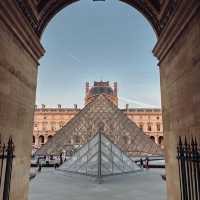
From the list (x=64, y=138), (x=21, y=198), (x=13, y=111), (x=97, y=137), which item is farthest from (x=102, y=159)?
(x=64, y=138)

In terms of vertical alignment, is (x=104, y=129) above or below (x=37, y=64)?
below

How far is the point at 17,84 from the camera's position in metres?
3.88

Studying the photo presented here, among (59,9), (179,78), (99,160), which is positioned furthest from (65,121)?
(179,78)

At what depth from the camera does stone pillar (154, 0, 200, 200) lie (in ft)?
9.95

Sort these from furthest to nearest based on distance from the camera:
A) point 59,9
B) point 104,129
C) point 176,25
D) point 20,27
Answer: point 104,129, point 59,9, point 20,27, point 176,25

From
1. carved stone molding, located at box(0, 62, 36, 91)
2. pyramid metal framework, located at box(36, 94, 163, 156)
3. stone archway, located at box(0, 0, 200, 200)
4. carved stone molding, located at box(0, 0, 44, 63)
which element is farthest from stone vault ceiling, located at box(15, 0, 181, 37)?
pyramid metal framework, located at box(36, 94, 163, 156)

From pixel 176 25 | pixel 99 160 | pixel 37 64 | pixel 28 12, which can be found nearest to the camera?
pixel 176 25

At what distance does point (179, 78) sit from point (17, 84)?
2.82m

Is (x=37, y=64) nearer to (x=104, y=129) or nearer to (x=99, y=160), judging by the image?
(x=99, y=160)

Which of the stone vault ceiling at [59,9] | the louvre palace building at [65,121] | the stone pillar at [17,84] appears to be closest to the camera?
the stone pillar at [17,84]

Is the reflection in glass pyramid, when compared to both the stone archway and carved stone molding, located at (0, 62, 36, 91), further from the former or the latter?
carved stone molding, located at (0, 62, 36, 91)

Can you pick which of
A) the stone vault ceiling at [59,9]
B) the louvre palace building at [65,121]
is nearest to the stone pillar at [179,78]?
the stone vault ceiling at [59,9]

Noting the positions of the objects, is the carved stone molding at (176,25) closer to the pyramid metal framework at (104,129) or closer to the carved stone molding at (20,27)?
the carved stone molding at (20,27)

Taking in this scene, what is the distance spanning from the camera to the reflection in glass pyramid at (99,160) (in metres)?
12.4
